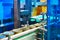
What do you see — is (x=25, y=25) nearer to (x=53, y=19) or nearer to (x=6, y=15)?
(x=6, y=15)

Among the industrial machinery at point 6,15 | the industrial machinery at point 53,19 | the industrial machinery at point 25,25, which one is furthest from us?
the industrial machinery at point 6,15

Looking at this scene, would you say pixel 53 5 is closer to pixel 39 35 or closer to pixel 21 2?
pixel 39 35

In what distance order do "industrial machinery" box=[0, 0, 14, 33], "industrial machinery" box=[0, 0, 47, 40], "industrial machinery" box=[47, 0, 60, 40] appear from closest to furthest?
"industrial machinery" box=[47, 0, 60, 40], "industrial machinery" box=[0, 0, 47, 40], "industrial machinery" box=[0, 0, 14, 33]

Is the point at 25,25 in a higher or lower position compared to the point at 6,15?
lower

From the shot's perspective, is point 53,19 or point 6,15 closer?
point 53,19

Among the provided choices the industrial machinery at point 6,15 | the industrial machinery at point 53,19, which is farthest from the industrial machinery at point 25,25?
the industrial machinery at point 53,19

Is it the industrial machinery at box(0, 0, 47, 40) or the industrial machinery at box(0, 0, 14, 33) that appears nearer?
the industrial machinery at box(0, 0, 47, 40)

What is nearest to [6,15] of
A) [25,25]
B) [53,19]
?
[25,25]

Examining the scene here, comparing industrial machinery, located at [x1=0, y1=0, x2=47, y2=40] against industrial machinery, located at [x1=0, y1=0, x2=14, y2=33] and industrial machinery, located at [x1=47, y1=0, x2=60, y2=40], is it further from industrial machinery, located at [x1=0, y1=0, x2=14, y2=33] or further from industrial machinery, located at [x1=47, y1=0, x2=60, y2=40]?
industrial machinery, located at [x1=47, y1=0, x2=60, y2=40]

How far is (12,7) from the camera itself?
279cm

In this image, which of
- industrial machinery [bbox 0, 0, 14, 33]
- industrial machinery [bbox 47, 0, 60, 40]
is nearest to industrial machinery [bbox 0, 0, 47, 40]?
industrial machinery [bbox 0, 0, 14, 33]

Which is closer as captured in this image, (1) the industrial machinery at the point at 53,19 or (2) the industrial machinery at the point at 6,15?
(1) the industrial machinery at the point at 53,19

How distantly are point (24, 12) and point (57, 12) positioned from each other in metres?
1.41

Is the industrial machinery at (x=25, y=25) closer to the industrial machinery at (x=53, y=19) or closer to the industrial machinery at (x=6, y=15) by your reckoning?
the industrial machinery at (x=6, y=15)
